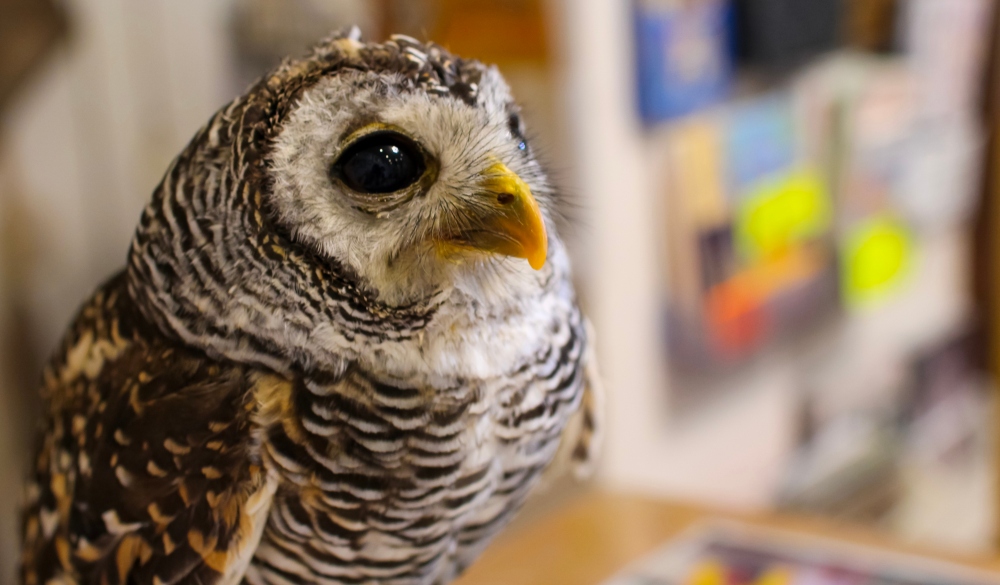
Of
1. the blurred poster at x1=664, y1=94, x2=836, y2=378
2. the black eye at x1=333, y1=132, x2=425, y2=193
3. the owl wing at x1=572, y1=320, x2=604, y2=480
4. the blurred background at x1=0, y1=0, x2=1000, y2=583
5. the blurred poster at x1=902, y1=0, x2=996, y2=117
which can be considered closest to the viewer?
the black eye at x1=333, y1=132, x2=425, y2=193

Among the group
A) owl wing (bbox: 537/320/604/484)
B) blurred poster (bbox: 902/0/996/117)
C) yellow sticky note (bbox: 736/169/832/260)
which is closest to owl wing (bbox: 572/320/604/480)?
owl wing (bbox: 537/320/604/484)

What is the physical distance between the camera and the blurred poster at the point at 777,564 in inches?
37.1

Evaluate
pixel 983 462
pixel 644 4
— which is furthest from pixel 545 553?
pixel 983 462

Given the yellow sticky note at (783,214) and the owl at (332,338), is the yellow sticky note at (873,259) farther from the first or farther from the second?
the owl at (332,338)

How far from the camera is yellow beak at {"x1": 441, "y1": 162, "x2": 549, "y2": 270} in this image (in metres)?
0.53

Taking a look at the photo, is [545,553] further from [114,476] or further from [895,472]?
[895,472]

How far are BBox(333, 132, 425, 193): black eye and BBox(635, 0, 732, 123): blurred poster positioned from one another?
120 cm

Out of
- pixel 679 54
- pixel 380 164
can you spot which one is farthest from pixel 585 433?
pixel 679 54

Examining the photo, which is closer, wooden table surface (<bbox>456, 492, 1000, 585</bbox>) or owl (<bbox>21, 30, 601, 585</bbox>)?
owl (<bbox>21, 30, 601, 585</bbox>)

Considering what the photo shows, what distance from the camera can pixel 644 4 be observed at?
1.64 metres

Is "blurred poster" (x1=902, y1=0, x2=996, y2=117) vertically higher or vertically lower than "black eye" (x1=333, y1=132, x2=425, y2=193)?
lower

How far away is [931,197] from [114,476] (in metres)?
2.37

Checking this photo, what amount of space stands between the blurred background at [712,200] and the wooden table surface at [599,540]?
193 mm

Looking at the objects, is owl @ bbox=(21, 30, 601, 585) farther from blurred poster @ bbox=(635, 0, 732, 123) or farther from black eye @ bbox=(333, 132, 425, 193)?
blurred poster @ bbox=(635, 0, 732, 123)
